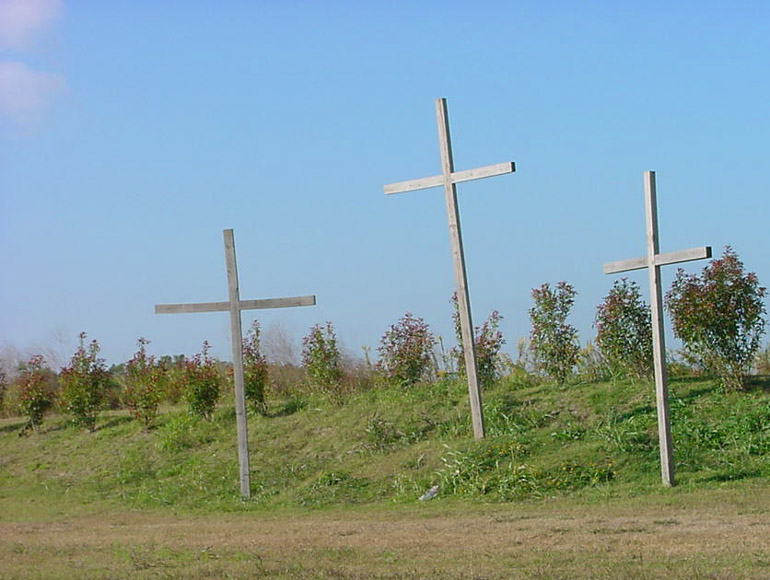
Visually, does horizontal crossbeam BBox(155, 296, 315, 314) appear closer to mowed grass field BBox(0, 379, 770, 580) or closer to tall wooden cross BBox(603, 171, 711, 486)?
mowed grass field BBox(0, 379, 770, 580)

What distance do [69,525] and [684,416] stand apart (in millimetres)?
8634

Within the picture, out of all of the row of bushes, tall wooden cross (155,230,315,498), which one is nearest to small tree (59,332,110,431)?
the row of bushes

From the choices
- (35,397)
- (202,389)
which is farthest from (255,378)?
(35,397)

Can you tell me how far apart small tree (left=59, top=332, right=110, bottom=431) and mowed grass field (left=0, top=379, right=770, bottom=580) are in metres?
0.45

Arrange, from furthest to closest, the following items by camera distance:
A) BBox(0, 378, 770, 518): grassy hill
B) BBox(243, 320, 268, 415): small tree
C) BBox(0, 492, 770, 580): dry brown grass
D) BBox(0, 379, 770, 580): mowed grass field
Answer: BBox(243, 320, 268, 415): small tree < BBox(0, 378, 770, 518): grassy hill < BBox(0, 379, 770, 580): mowed grass field < BBox(0, 492, 770, 580): dry brown grass

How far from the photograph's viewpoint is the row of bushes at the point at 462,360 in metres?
15.1

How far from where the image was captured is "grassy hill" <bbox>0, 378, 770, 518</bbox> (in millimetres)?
12742

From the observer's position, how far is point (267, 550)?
9.00 m

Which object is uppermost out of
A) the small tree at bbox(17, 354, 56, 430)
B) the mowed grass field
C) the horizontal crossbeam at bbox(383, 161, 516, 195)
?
the horizontal crossbeam at bbox(383, 161, 516, 195)

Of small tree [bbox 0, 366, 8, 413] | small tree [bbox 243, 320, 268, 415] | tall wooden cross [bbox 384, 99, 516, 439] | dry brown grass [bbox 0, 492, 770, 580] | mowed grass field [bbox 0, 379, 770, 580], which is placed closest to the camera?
dry brown grass [bbox 0, 492, 770, 580]

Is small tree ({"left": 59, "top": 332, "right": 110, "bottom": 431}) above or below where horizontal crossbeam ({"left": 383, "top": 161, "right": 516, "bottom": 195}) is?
below

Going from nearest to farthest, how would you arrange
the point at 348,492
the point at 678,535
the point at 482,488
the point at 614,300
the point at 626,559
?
the point at 626,559 < the point at 678,535 < the point at 482,488 < the point at 348,492 < the point at 614,300

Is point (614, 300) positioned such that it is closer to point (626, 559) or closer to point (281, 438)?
point (281, 438)

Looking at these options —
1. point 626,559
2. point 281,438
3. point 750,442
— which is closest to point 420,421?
point 281,438
